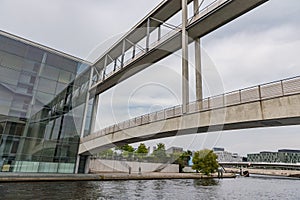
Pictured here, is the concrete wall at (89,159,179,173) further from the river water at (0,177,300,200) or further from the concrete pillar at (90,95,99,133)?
the river water at (0,177,300,200)

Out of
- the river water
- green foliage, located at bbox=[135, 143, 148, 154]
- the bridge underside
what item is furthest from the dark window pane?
green foliage, located at bbox=[135, 143, 148, 154]

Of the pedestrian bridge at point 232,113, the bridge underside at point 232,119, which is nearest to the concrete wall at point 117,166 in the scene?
the bridge underside at point 232,119

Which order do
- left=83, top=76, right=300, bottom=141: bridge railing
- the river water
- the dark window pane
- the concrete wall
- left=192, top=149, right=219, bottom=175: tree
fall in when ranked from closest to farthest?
1. left=83, top=76, right=300, bottom=141: bridge railing
2. the river water
3. the dark window pane
4. the concrete wall
5. left=192, top=149, right=219, bottom=175: tree

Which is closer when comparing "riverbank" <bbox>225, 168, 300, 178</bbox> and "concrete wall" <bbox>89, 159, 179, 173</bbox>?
"concrete wall" <bbox>89, 159, 179, 173</bbox>

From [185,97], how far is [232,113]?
4.12m

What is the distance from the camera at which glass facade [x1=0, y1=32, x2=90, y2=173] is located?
68.7 feet

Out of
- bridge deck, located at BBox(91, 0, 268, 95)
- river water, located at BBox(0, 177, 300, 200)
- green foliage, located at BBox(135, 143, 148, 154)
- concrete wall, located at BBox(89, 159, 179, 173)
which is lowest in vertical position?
river water, located at BBox(0, 177, 300, 200)

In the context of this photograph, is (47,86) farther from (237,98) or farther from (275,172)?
(275,172)

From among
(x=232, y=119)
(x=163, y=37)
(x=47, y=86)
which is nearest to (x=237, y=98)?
(x=232, y=119)

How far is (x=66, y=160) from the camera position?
81.1 ft

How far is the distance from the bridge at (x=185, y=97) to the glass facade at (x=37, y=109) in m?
2.38

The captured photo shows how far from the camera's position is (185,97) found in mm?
15266

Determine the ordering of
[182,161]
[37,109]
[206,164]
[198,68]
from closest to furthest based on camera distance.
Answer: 1. [198,68]
2. [37,109]
3. [206,164]
4. [182,161]

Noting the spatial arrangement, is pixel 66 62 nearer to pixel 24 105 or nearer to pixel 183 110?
pixel 24 105
